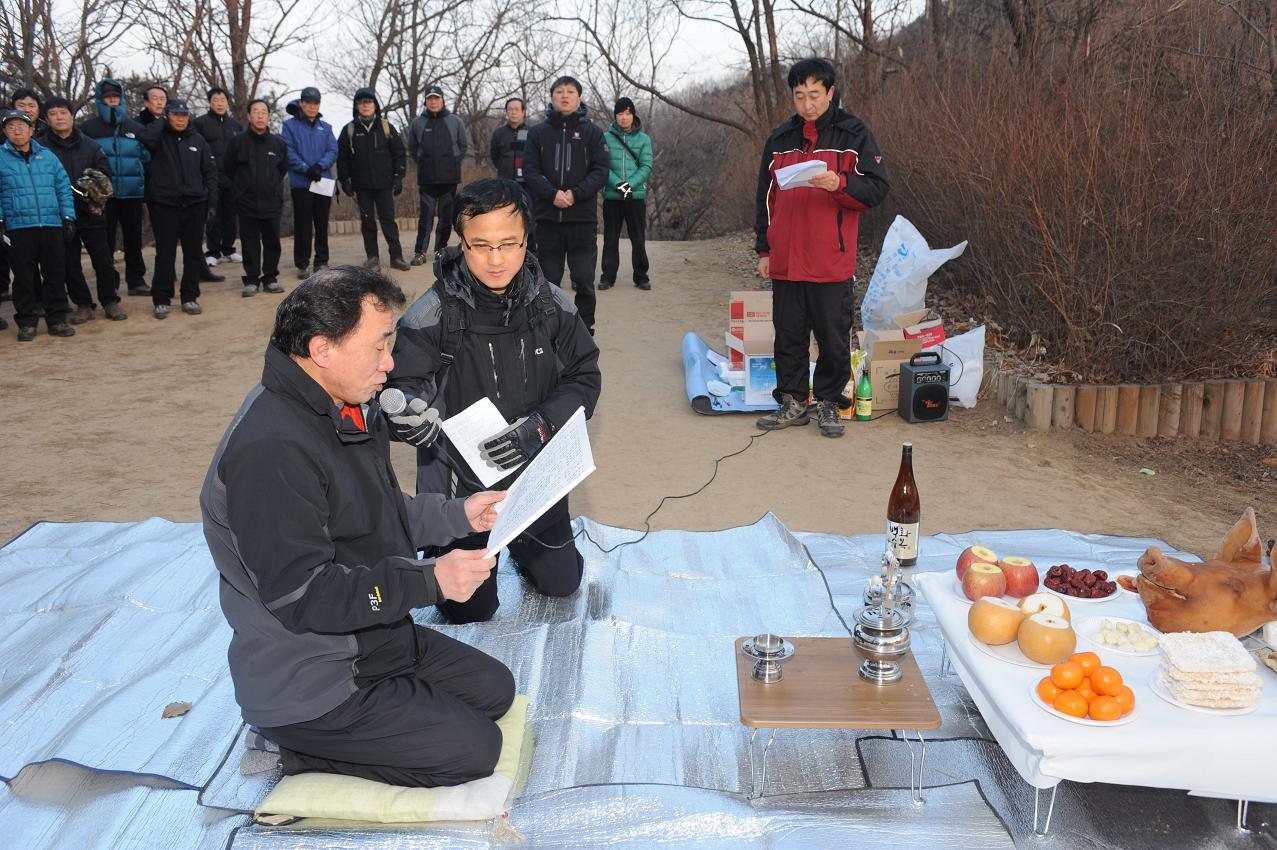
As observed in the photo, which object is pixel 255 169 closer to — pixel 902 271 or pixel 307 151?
pixel 307 151

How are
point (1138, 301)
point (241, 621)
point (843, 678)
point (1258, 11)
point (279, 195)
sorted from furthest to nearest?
point (279, 195) < point (1258, 11) < point (1138, 301) < point (843, 678) < point (241, 621)

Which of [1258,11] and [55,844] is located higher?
[1258,11]

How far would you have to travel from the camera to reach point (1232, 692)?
238 cm

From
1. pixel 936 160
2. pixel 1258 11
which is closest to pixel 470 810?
pixel 936 160

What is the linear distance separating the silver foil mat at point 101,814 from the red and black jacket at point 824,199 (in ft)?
13.8

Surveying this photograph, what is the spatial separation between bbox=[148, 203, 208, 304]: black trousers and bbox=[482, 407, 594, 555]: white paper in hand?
7355 mm

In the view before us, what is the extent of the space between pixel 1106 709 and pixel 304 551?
1890mm

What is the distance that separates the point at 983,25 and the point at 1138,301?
722 centimetres

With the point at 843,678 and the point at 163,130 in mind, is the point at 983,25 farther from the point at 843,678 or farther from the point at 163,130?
the point at 843,678

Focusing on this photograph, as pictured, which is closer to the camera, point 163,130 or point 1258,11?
point 1258,11

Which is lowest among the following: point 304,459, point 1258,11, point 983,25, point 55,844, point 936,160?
point 55,844

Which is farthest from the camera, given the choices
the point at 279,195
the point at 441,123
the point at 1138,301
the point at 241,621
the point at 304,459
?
the point at 441,123

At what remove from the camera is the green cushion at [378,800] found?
2553mm

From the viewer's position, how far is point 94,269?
902cm
